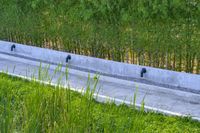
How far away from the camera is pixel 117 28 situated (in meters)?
8.19

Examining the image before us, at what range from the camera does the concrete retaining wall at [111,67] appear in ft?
23.0

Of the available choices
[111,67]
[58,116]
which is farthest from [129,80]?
[58,116]

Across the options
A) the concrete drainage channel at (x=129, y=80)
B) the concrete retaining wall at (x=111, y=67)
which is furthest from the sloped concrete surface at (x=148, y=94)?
the concrete retaining wall at (x=111, y=67)

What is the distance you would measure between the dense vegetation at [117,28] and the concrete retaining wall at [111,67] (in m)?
0.48

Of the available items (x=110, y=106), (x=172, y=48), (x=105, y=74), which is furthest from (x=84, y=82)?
(x=110, y=106)

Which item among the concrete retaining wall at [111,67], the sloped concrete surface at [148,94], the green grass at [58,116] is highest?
the green grass at [58,116]

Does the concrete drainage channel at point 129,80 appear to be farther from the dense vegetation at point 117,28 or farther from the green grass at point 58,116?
the green grass at point 58,116

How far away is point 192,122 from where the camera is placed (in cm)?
559

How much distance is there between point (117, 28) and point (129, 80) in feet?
3.41

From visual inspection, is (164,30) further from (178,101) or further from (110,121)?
(110,121)

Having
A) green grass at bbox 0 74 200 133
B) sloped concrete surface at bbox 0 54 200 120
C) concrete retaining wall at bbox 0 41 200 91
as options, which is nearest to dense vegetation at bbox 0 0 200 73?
concrete retaining wall at bbox 0 41 200 91

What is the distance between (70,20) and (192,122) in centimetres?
392

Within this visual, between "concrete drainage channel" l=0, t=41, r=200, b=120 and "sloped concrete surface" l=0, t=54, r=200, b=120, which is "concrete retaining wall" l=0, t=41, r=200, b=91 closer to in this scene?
"concrete drainage channel" l=0, t=41, r=200, b=120

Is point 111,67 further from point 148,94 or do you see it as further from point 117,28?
point 148,94
